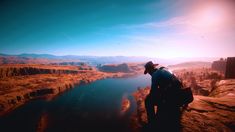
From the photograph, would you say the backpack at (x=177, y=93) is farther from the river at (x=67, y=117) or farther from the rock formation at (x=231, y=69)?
the river at (x=67, y=117)

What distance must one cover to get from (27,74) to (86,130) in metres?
146

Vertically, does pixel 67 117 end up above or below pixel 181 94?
below

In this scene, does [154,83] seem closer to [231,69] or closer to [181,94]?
[181,94]

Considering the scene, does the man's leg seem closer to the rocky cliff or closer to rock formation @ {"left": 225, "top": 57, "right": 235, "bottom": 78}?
the rocky cliff

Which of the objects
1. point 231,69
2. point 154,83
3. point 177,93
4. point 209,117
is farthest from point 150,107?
point 231,69

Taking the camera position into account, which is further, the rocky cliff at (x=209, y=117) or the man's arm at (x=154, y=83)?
the rocky cliff at (x=209, y=117)

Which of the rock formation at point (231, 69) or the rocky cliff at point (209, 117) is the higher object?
the rock formation at point (231, 69)

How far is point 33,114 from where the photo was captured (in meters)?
75.1

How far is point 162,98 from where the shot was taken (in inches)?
347

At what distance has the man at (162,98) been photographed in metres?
8.68

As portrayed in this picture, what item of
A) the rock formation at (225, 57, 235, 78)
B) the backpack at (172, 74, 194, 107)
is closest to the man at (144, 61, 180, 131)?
the backpack at (172, 74, 194, 107)

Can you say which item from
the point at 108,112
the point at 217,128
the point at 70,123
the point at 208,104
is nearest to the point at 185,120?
the point at 217,128

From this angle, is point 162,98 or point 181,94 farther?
point 181,94

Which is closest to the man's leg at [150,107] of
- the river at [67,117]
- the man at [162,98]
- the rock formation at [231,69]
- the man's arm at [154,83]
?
the man at [162,98]
